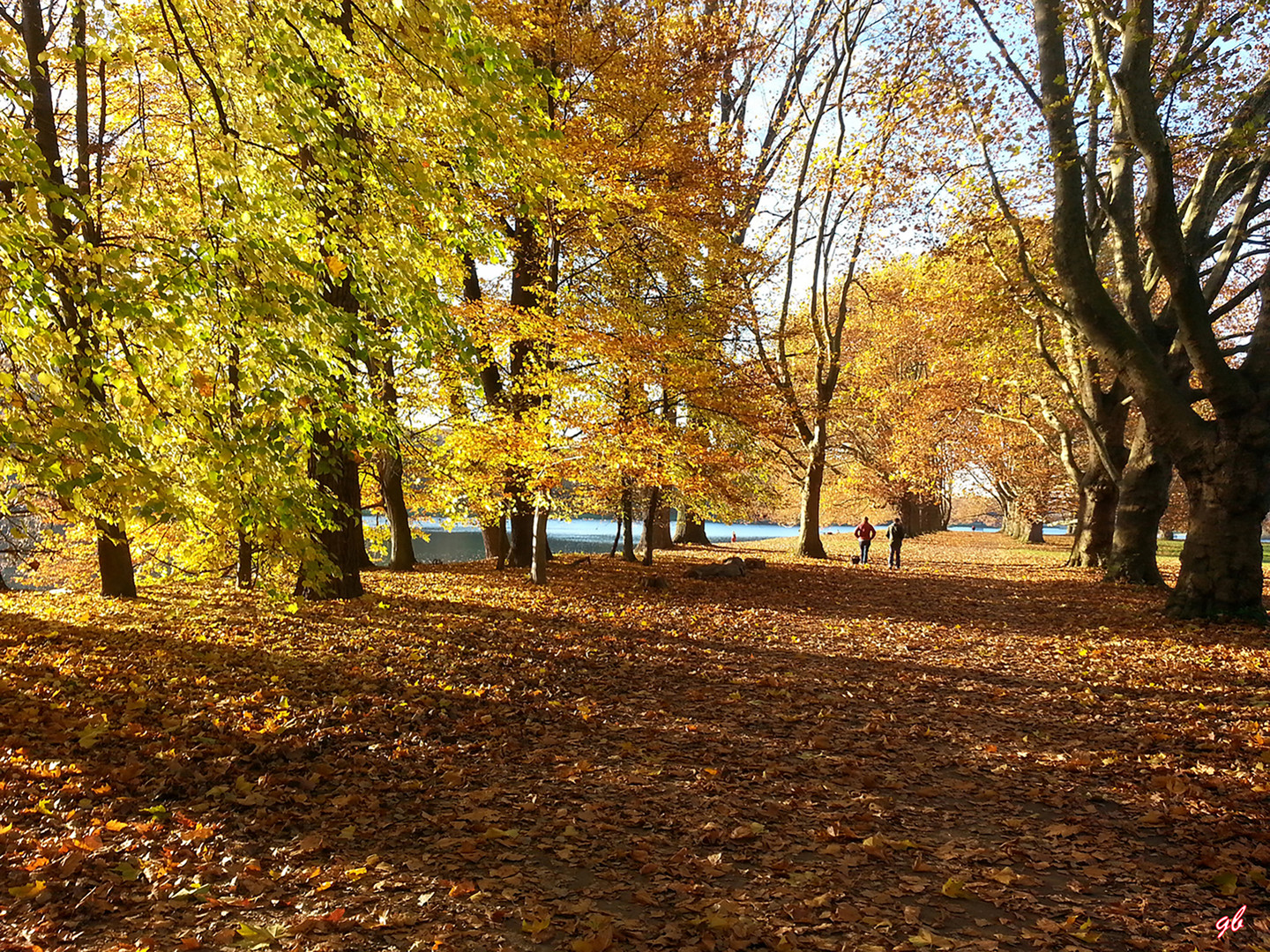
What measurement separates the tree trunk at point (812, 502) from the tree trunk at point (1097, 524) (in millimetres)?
7009

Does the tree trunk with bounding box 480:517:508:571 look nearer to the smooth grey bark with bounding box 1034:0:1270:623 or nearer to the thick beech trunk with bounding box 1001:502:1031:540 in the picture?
the smooth grey bark with bounding box 1034:0:1270:623

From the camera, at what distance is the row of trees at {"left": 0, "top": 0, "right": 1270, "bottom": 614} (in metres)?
4.54

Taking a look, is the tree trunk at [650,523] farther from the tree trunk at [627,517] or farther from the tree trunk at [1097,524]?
the tree trunk at [1097,524]

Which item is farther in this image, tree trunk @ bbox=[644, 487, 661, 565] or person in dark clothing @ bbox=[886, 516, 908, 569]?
person in dark clothing @ bbox=[886, 516, 908, 569]

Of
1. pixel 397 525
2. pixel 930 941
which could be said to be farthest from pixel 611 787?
pixel 397 525

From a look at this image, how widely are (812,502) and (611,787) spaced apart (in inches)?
697

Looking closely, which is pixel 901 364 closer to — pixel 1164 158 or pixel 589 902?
pixel 1164 158

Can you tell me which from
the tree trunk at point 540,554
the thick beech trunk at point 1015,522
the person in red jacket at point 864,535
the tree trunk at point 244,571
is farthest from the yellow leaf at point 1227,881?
the thick beech trunk at point 1015,522

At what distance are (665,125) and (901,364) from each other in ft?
81.2

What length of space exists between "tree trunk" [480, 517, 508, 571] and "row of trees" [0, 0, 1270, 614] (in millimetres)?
295

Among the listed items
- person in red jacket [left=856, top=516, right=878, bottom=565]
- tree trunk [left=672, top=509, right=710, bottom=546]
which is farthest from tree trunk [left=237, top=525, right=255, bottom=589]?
tree trunk [left=672, top=509, right=710, bottom=546]

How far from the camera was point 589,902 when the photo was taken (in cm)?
352
